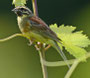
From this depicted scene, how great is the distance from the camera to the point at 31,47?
3.01m

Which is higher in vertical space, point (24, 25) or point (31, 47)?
point (24, 25)

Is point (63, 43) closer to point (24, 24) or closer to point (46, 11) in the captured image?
point (24, 24)

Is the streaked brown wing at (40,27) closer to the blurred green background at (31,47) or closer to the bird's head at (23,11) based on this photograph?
the bird's head at (23,11)

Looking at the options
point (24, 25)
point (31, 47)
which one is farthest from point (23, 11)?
point (31, 47)

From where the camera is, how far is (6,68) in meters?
2.93

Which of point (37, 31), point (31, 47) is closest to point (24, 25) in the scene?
point (37, 31)

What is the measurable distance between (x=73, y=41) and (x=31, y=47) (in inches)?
87.6

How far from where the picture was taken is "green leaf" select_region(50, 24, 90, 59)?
76 cm

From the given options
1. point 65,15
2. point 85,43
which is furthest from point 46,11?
point 85,43

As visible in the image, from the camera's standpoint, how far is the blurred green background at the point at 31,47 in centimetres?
285

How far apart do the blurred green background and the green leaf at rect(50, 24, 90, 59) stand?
178 cm

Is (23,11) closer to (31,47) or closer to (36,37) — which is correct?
(36,37)

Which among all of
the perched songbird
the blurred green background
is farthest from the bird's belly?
the blurred green background

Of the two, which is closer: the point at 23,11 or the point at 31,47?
the point at 23,11
